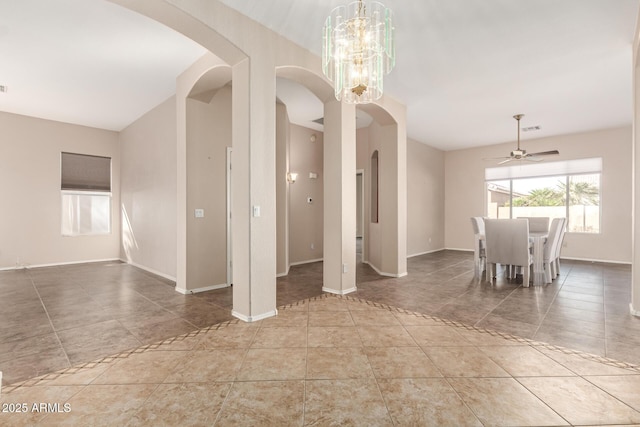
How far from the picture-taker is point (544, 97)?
4.91 m

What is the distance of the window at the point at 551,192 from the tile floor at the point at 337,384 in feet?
20.3

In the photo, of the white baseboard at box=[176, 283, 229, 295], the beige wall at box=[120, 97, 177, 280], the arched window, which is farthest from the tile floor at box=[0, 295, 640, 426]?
the arched window

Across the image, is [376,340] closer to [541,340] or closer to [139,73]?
[541,340]

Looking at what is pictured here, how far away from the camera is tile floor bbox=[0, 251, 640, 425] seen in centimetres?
185

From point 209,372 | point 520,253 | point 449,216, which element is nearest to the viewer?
point 209,372

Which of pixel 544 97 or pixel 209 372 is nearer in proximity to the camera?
pixel 209 372

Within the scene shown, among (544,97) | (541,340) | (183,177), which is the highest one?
(544,97)

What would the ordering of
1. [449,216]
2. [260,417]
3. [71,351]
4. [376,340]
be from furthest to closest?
[449,216], [376,340], [71,351], [260,417]

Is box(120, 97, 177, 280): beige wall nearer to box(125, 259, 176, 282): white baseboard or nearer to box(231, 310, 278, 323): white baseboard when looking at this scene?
box(125, 259, 176, 282): white baseboard

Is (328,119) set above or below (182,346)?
above

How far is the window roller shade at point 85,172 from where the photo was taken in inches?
253

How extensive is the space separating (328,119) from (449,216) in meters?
6.03

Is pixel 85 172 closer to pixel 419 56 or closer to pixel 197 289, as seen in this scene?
pixel 197 289

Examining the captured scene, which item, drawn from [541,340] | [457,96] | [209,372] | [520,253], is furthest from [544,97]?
[209,372]
